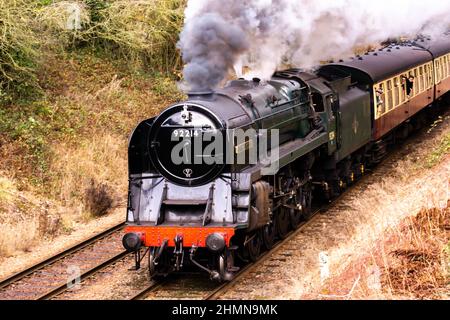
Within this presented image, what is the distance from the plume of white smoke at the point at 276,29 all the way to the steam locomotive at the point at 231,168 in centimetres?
57

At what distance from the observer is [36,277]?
11.3 meters

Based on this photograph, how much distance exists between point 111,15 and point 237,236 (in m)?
12.7

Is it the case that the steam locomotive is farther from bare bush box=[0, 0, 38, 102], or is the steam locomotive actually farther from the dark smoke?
bare bush box=[0, 0, 38, 102]

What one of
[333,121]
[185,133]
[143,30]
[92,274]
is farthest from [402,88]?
[92,274]

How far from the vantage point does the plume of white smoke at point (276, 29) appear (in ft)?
37.2

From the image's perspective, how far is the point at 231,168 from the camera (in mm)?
10109

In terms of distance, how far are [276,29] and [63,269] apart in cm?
627

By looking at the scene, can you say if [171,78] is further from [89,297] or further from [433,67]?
[89,297]

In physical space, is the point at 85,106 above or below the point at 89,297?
above

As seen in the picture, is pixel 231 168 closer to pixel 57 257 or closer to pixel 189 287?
pixel 189 287

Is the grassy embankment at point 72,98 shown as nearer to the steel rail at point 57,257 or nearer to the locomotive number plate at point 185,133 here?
the steel rail at point 57,257

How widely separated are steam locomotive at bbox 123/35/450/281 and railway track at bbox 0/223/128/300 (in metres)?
0.82

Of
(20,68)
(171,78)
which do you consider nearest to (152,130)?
(20,68)

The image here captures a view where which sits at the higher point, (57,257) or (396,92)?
(396,92)
